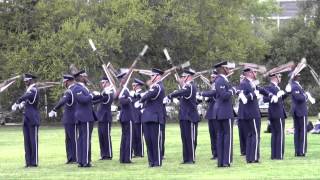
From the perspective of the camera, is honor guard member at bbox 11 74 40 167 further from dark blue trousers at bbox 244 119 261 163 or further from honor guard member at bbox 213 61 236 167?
dark blue trousers at bbox 244 119 261 163

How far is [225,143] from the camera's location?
16641 mm

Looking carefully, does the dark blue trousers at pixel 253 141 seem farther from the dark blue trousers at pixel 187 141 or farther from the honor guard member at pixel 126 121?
the honor guard member at pixel 126 121

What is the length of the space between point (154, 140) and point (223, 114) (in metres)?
1.64

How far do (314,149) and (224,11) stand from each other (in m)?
25.3

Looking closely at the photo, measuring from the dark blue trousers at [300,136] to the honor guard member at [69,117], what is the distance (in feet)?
17.5

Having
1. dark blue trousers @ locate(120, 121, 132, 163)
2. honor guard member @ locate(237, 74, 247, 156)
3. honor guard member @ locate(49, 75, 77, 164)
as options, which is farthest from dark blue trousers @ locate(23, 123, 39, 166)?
honor guard member @ locate(237, 74, 247, 156)

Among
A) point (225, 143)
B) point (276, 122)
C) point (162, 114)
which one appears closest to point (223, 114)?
point (225, 143)

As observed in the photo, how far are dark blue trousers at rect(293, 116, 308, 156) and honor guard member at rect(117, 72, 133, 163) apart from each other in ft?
13.2

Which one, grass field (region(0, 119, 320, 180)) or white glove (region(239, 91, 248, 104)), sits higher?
white glove (region(239, 91, 248, 104))

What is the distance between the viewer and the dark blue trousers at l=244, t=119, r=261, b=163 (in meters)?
17.5

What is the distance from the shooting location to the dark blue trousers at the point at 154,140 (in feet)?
56.0

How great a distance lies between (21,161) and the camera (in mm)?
19719

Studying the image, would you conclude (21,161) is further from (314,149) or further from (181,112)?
(314,149)

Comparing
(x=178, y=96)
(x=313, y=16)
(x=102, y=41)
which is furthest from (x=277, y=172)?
(x=313, y=16)
